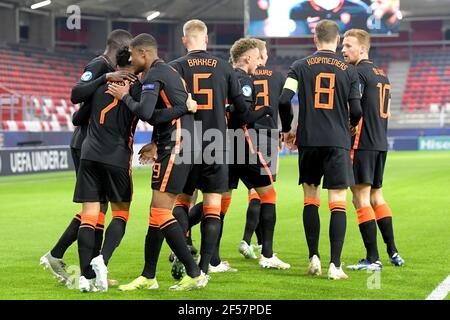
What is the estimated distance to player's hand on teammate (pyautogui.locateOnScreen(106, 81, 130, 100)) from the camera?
24.7 feet

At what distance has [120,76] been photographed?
7.56 metres

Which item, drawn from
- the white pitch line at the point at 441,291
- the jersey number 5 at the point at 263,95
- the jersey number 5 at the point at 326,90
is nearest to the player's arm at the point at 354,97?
the jersey number 5 at the point at 326,90

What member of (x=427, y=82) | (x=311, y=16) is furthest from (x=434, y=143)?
(x=311, y=16)

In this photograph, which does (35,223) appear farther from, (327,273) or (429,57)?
(429,57)

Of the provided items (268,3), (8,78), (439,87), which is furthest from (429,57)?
(8,78)

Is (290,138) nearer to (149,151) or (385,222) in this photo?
(385,222)

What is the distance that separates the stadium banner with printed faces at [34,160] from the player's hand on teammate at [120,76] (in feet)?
60.2

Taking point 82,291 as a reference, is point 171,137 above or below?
above

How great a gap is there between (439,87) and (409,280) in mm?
46707

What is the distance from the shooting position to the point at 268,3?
41.2m

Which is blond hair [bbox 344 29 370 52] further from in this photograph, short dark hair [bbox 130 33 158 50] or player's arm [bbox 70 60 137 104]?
player's arm [bbox 70 60 137 104]

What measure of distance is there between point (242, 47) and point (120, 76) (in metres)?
2.07

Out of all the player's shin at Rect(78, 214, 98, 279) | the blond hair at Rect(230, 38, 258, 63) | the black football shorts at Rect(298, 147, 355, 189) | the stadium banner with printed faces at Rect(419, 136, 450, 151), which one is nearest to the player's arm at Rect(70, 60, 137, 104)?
the player's shin at Rect(78, 214, 98, 279)

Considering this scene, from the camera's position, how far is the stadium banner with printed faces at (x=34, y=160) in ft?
83.7
